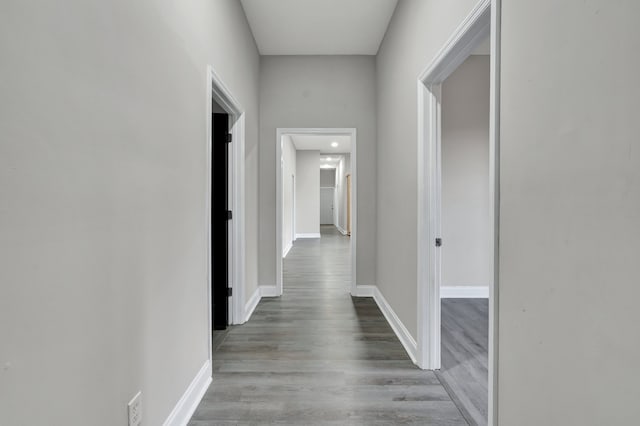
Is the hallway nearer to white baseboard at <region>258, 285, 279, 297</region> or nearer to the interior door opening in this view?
white baseboard at <region>258, 285, 279, 297</region>

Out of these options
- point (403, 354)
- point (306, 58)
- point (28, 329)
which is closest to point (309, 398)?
point (403, 354)

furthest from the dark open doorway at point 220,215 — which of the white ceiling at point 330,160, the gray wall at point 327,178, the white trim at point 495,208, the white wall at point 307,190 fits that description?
the gray wall at point 327,178

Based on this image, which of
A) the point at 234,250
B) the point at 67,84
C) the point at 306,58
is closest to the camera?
the point at 67,84

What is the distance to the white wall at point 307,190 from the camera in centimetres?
1054

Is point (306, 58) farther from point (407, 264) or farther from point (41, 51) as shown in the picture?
point (41, 51)

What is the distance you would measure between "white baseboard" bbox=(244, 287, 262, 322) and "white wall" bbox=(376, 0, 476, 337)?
1.38 m

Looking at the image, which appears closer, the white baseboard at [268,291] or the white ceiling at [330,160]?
the white baseboard at [268,291]

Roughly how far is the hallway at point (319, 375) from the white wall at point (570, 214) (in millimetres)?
727

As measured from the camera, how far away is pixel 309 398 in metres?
1.91

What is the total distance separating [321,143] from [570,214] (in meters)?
8.59

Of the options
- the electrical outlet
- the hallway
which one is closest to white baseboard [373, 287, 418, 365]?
the hallway

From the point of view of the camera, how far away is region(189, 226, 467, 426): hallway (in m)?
1.77

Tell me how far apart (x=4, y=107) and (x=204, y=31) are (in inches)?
60.5

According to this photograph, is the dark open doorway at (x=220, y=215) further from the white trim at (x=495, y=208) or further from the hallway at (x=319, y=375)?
the white trim at (x=495, y=208)
